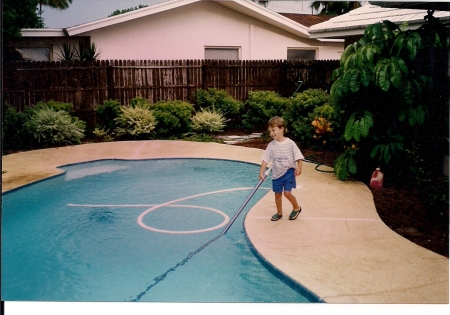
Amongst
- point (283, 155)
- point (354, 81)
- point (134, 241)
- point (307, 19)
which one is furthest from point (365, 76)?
point (307, 19)

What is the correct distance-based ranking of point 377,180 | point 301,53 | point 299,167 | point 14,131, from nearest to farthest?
point 299,167
point 377,180
point 14,131
point 301,53

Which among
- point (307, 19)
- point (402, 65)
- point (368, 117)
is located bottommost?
Answer: point (368, 117)

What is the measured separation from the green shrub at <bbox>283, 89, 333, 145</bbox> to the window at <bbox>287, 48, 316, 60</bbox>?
5969mm

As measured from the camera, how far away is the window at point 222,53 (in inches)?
508

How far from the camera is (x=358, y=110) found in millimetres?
5750

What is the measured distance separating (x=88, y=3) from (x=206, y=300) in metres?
3.30

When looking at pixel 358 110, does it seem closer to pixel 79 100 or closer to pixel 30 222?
pixel 30 222

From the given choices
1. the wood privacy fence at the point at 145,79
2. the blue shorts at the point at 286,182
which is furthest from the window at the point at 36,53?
the blue shorts at the point at 286,182

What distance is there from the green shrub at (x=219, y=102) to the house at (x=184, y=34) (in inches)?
70.5

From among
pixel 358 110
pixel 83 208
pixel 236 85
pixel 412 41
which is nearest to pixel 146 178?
pixel 83 208

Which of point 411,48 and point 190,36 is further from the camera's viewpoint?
point 190,36

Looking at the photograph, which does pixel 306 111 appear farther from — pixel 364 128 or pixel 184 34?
pixel 184 34

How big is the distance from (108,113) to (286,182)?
20.4ft

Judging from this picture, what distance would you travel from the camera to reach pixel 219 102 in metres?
11.0
